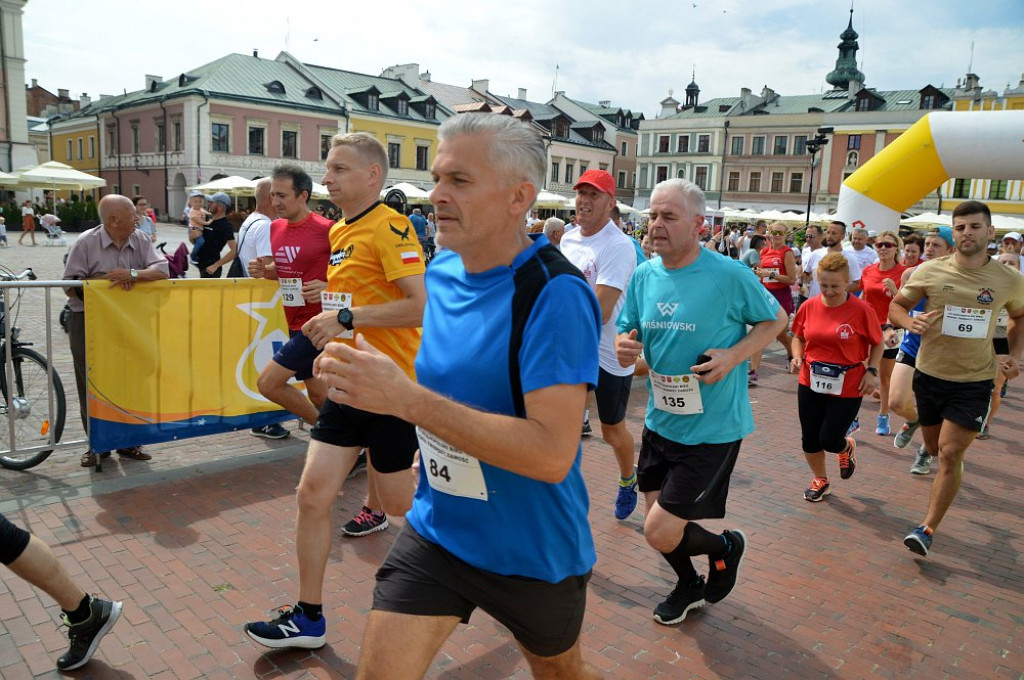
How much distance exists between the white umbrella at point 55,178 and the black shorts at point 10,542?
3530 cm

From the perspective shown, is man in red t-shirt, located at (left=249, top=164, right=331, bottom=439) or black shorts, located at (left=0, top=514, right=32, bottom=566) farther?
man in red t-shirt, located at (left=249, top=164, right=331, bottom=439)

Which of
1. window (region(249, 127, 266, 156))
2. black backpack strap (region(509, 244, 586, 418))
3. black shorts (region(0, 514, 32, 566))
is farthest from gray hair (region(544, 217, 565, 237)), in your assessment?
window (region(249, 127, 266, 156))

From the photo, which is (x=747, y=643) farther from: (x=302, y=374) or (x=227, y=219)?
(x=227, y=219)

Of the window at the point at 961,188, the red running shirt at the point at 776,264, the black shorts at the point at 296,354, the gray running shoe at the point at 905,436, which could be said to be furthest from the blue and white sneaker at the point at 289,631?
the window at the point at 961,188

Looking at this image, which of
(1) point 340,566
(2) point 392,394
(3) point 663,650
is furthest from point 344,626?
(2) point 392,394

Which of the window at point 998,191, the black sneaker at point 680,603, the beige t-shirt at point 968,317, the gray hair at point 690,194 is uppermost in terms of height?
the window at point 998,191

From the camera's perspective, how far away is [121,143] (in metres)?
54.5

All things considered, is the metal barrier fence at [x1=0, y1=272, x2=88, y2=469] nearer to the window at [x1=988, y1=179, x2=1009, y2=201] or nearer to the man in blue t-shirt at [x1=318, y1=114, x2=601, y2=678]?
the man in blue t-shirt at [x1=318, y1=114, x2=601, y2=678]

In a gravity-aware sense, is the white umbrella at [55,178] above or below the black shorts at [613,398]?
above

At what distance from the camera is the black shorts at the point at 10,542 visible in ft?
9.26

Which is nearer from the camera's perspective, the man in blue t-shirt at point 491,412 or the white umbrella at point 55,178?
the man in blue t-shirt at point 491,412

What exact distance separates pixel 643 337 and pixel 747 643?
157cm

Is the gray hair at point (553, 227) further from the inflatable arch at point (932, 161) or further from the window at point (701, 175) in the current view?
the window at point (701, 175)

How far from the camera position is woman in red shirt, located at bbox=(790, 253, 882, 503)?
5480 millimetres
